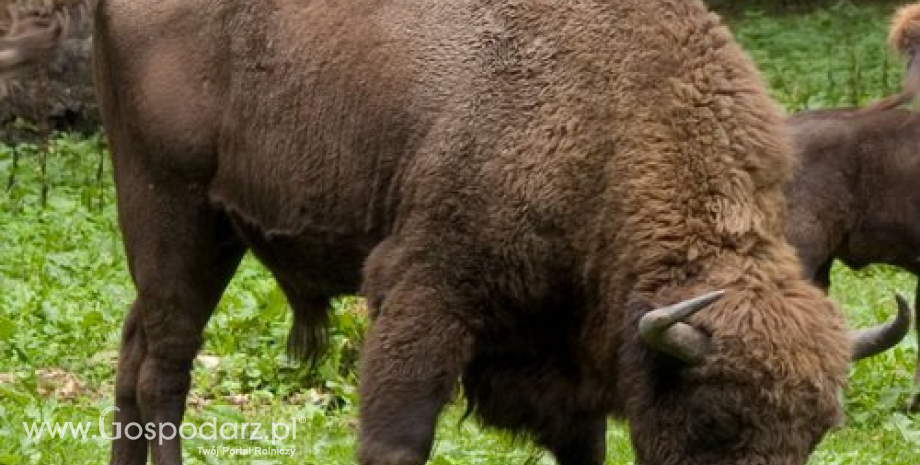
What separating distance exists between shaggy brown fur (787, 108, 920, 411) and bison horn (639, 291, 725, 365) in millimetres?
3651

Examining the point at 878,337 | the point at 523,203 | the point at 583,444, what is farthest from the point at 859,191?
the point at 523,203

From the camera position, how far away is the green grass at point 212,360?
8.33 m

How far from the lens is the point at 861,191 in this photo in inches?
390

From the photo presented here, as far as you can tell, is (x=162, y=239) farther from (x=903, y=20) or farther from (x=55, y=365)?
(x=903, y=20)

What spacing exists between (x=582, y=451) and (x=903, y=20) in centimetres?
437

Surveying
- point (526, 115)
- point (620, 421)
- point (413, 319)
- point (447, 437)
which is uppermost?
point (526, 115)

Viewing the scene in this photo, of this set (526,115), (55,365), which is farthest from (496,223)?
(55,365)

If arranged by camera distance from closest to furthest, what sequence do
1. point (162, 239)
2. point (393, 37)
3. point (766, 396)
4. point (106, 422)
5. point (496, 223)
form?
point (766, 396) < point (496, 223) < point (393, 37) < point (162, 239) < point (106, 422)

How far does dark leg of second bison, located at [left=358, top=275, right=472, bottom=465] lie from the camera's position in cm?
670

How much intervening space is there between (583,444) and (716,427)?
114 cm

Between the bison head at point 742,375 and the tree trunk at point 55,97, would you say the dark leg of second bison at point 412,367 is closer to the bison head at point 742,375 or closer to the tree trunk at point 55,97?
the bison head at point 742,375

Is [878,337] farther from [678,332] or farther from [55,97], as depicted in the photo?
[55,97]

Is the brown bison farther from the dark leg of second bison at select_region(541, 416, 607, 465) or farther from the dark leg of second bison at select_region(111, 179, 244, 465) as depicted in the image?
the dark leg of second bison at select_region(111, 179, 244, 465)

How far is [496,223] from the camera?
661 centimetres
